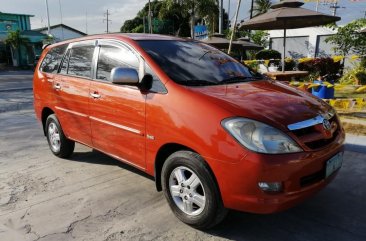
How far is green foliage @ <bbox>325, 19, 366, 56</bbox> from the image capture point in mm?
15492

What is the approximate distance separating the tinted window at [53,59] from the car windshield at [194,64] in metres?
1.77

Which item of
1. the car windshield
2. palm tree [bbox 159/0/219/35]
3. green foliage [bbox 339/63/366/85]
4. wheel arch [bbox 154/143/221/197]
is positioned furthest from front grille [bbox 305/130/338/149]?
palm tree [bbox 159/0/219/35]

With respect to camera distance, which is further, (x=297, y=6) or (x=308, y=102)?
(x=297, y=6)

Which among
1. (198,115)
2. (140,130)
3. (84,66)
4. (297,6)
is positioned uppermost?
(297,6)

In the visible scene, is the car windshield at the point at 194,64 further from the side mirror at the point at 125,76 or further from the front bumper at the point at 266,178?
the front bumper at the point at 266,178

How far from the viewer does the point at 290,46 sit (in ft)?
89.1

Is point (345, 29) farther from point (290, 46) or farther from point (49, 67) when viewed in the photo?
point (49, 67)

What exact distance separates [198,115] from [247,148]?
506 millimetres

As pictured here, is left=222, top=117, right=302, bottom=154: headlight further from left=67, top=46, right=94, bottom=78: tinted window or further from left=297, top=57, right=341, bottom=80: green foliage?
left=297, top=57, right=341, bottom=80: green foliage

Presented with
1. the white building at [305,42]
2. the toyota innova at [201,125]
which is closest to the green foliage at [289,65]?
the white building at [305,42]

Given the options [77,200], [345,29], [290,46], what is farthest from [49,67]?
[290,46]

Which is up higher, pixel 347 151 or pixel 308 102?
pixel 308 102

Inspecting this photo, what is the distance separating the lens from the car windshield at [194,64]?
11.1 feet

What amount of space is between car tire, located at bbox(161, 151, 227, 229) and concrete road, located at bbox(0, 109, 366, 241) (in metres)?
0.15
